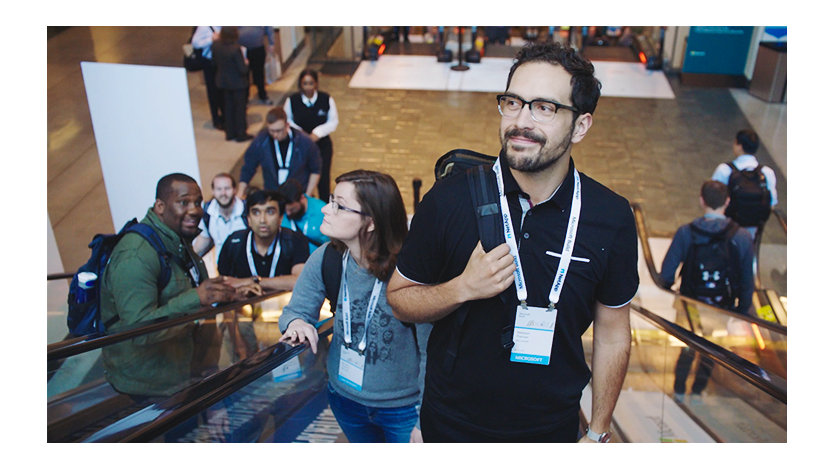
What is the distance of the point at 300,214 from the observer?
4723 millimetres

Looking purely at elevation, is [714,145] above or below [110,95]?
below

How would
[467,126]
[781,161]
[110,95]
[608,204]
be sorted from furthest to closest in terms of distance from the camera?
[467,126] < [781,161] < [110,95] < [608,204]

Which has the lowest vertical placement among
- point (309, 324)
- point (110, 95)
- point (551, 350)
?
point (309, 324)

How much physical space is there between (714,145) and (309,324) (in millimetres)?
8527

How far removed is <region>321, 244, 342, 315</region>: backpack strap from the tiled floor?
15.2 feet

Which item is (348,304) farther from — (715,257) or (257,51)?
(257,51)

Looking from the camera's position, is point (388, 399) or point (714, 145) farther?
point (714, 145)

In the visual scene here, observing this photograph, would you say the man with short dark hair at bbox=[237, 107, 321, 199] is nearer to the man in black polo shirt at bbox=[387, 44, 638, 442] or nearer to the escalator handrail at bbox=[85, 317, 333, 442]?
the escalator handrail at bbox=[85, 317, 333, 442]

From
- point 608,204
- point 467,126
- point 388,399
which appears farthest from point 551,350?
point 467,126

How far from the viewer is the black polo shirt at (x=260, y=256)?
411 cm
